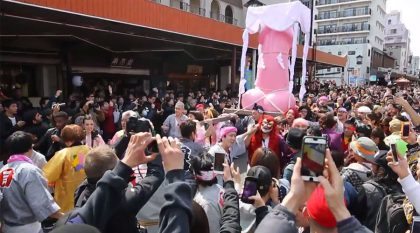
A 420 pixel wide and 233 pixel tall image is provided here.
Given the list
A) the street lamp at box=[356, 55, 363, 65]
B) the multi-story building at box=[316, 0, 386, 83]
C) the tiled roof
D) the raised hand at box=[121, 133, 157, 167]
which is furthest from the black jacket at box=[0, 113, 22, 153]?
the street lamp at box=[356, 55, 363, 65]

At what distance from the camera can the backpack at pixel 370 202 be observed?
264 cm

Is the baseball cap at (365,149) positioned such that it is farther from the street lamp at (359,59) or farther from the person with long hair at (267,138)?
the street lamp at (359,59)

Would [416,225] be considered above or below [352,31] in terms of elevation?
below

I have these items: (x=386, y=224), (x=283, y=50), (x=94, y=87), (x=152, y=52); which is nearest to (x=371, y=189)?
(x=386, y=224)

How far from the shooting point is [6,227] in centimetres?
283

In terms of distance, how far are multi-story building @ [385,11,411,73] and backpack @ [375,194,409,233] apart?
293 feet

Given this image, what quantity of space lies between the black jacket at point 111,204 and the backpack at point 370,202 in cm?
172

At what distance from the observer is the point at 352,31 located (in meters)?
60.6

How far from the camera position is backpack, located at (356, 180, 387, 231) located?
2.64m

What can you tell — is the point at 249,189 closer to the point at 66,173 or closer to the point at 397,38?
the point at 66,173

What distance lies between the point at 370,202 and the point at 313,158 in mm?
1547

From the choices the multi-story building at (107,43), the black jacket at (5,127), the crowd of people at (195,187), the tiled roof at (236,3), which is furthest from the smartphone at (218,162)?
the tiled roof at (236,3)

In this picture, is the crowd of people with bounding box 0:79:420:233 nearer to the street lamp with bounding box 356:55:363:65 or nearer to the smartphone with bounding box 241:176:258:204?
the smartphone with bounding box 241:176:258:204

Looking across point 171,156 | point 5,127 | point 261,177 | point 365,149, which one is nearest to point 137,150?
point 171,156
